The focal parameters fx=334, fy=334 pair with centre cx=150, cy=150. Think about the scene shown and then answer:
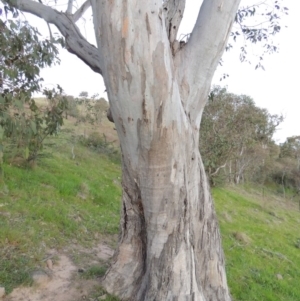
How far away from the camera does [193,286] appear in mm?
2902

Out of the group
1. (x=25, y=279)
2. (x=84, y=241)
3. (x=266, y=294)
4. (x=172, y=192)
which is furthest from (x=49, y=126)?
(x=266, y=294)

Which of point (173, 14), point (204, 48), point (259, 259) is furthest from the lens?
point (259, 259)

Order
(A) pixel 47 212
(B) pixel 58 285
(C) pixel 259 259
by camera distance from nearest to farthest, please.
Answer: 1. (B) pixel 58 285
2. (A) pixel 47 212
3. (C) pixel 259 259

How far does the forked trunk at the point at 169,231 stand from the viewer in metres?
2.71

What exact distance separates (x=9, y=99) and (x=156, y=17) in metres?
1.70

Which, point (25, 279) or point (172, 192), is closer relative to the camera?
point (172, 192)

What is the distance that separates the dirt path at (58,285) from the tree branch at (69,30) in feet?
6.96

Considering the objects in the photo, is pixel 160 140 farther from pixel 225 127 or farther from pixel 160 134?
pixel 225 127

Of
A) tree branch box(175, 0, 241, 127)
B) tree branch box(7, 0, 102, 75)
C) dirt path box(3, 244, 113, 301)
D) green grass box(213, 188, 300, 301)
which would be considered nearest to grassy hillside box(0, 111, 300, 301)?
green grass box(213, 188, 300, 301)

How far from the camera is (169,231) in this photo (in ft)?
9.32

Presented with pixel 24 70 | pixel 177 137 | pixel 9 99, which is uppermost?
pixel 24 70

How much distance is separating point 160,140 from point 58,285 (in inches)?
74.8

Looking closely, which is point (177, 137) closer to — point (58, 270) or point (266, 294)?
point (58, 270)

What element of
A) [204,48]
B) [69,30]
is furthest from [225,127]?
[204,48]
